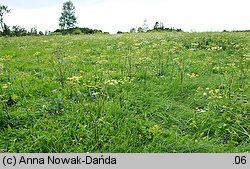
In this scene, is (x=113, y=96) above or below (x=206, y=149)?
above

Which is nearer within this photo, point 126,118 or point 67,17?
point 126,118

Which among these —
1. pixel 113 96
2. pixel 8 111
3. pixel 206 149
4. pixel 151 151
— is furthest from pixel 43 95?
pixel 206 149

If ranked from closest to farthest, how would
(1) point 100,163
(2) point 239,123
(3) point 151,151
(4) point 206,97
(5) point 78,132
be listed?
(1) point 100,163 → (3) point 151,151 → (5) point 78,132 → (2) point 239,123 → (4) point 206,97

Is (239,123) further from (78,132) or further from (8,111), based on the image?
(8,111)

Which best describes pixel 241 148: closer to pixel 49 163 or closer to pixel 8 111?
pixel 49 163

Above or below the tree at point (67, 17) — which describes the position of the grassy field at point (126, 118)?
below

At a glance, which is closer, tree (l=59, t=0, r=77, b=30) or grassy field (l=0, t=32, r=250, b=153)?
grassy field (l=0, t=32, r=250, b=153)

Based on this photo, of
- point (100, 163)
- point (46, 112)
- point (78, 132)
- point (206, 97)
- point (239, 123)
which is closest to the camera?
point (100, 163)

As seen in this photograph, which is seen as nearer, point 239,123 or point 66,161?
point 66,161

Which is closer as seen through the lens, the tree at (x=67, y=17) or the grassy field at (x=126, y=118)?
the grassy field at (x=126, y=118)

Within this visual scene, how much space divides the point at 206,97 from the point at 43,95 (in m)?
3.40

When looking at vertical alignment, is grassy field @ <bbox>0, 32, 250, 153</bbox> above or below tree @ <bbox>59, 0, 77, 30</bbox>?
below

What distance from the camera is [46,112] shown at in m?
4.68

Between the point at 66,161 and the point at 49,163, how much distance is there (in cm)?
22
